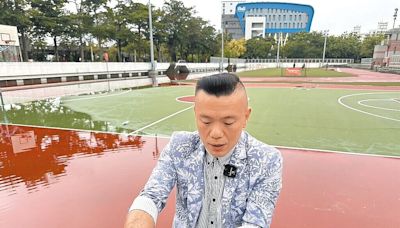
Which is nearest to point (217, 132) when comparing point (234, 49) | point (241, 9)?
point (234, 49)

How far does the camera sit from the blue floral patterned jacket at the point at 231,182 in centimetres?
139

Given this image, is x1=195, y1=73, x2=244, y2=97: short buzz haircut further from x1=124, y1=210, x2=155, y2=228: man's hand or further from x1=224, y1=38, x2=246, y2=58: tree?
x1=224, y1=38, x2=246, y2=58: tree

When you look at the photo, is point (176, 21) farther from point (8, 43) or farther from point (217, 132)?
point (217, 132)

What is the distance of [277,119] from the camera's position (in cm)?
810

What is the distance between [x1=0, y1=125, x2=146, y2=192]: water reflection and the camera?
Answer: 14.0 feet

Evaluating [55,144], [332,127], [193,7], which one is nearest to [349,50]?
[193,7]

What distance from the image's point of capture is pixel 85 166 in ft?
15.2

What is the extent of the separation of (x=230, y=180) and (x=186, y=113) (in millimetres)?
7689

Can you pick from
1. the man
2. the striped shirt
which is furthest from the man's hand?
the striped shirt

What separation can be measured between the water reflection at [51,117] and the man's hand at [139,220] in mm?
5692

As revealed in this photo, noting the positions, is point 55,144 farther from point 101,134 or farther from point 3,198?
point 3,198

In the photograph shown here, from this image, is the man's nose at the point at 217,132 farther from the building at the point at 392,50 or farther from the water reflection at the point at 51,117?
the building at the point at 392,50

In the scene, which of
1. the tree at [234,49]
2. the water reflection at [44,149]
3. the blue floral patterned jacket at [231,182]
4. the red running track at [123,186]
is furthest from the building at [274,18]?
the blue floral patterned jacket at [231,182]

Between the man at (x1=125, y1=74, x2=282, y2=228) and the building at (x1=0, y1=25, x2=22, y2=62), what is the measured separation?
24.0 m
